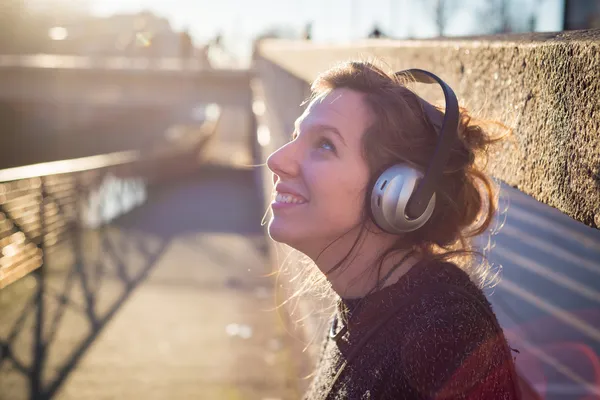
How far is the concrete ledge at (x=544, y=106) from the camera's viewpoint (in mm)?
1422

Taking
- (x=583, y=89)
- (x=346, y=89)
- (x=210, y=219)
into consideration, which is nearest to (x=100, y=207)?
(x=210, y=219)

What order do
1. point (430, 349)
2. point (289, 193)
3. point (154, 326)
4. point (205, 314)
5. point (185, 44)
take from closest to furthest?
1. point (430, 349)
2. point (289, 193)
3. point (154, 326)
4. point (205, 314)
5. point (185, 44)

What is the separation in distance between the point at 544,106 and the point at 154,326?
6.54m

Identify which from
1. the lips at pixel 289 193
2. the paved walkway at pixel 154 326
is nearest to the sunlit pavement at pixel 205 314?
the paved walkway at pixel 154 326

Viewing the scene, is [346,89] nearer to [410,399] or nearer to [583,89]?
[583,89]

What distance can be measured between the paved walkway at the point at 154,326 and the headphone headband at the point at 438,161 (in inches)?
135

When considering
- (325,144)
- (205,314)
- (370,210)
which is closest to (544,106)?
(370,210)

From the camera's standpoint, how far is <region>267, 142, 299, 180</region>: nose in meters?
2.10

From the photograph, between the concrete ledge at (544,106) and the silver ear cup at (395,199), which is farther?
the silver ear cup at (395,199)

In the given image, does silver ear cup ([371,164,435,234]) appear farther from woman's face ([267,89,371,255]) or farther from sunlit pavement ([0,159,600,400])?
sunlit pavement ([0,159,600,400])

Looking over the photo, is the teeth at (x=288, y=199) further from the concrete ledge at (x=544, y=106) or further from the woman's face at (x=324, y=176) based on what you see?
the concrete ledge at (x=544, y=106)

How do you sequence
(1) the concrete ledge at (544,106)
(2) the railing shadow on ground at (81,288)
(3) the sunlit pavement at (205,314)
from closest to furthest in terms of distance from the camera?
(1) the concrete ledge at (544,106)
(3) the sunlit pavement at (205,314)
(2) the railing shadow on ground at (81,288)

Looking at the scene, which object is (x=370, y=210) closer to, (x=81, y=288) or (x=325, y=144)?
(x=325, y=144)

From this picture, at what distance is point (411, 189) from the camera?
1890 millimetres
